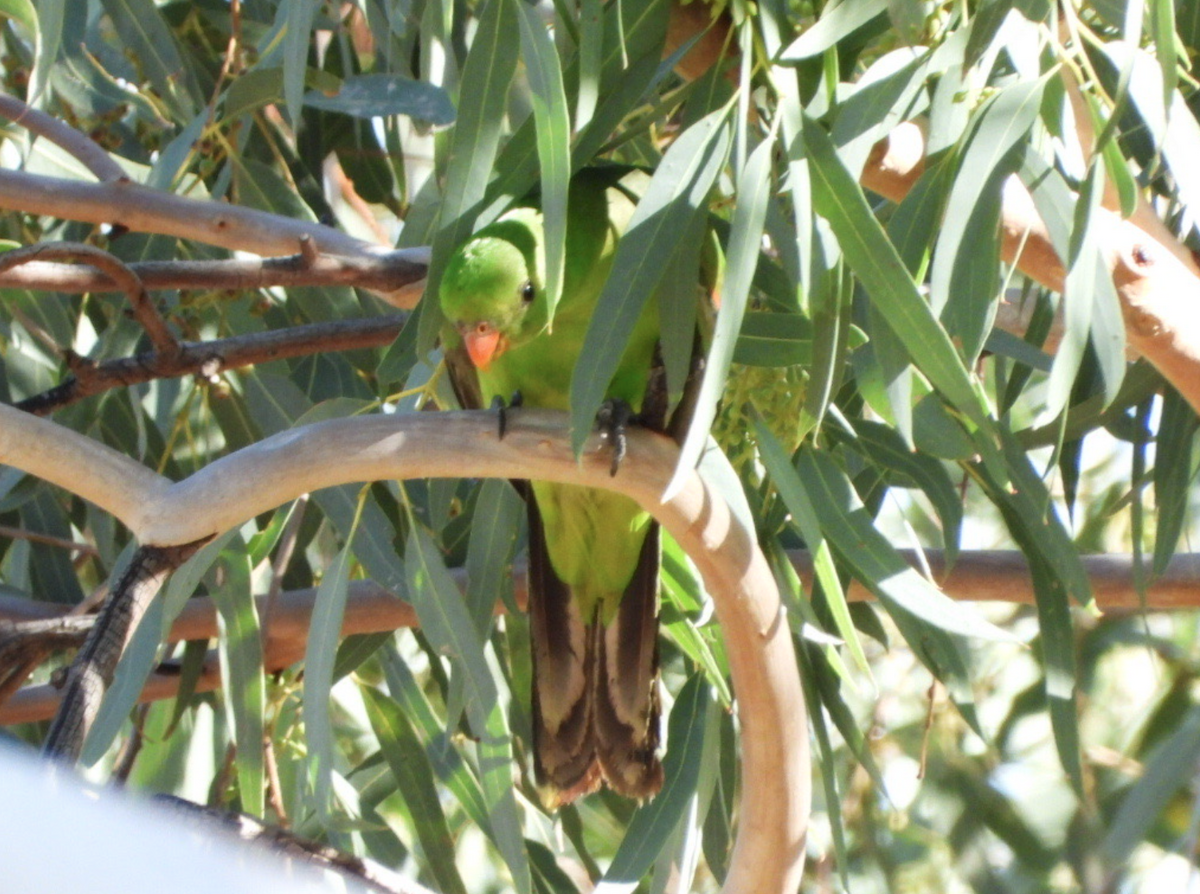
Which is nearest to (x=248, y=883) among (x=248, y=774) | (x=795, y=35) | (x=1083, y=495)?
(x=795, y=35)

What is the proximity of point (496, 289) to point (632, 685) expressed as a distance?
0.71 m

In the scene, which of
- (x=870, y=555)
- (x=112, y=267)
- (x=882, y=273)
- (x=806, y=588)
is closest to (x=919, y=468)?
(x=870, y=555)

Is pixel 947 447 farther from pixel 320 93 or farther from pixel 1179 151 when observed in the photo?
pixel 320 93

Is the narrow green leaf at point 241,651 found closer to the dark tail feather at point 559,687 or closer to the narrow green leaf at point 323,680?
the narrow green leaf at point 323,680

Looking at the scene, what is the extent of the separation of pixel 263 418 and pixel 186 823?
129cm

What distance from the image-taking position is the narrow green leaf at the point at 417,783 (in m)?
2.44

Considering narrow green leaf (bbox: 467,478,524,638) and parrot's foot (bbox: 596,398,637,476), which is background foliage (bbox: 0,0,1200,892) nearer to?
narrow green leaf (bbox: 467,478,524,638)

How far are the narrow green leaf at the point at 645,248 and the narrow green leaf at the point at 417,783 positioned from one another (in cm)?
122

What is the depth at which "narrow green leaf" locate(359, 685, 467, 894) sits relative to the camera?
2.44 meters

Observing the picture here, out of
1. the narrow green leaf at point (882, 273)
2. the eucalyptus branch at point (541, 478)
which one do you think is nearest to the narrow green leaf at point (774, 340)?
the eucalyptus branch at point (541, 478)

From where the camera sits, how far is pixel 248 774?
211 centimetres

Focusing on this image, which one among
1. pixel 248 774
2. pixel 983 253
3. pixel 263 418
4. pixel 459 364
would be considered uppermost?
pixel 983 253

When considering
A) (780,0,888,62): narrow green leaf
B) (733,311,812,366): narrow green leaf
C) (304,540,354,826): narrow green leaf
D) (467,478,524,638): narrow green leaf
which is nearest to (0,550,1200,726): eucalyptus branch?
(467,478,524,638): narrow green leaf

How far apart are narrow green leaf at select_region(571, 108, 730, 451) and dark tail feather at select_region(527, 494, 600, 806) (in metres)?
0.79
